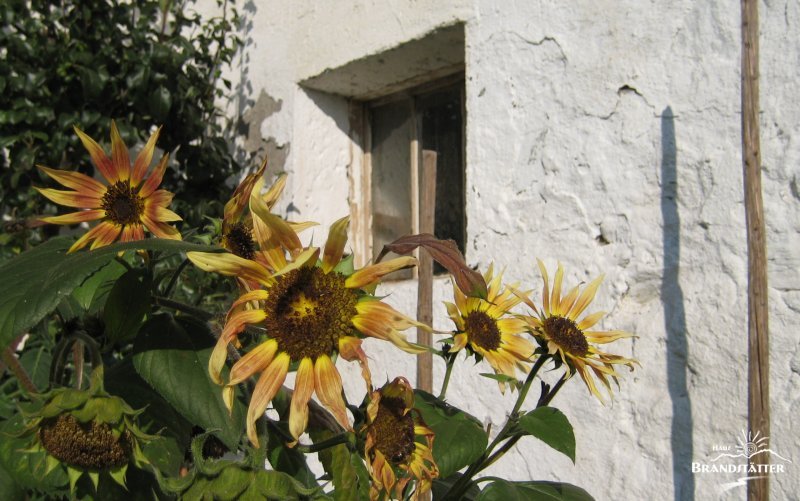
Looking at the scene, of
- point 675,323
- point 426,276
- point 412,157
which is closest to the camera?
point 675,323

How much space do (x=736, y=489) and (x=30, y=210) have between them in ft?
8.25

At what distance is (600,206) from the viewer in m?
1.77

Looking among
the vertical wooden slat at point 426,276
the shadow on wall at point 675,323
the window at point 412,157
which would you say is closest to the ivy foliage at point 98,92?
the window at point 412,157

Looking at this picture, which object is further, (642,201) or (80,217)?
(642,201)

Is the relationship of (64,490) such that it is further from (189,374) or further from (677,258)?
(677,258)

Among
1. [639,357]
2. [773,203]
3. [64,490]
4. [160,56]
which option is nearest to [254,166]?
[160,56]

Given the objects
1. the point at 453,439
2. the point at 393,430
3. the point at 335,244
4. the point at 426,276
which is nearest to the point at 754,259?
the point at 426,276

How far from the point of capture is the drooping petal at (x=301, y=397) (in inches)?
24.7

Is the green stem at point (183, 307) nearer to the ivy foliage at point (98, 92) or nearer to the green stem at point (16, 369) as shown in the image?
the green stem at point (16, 369)

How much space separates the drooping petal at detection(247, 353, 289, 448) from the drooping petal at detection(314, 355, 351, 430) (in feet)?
0.11

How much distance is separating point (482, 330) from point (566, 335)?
139mm

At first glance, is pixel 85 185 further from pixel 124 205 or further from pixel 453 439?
pixel 453 439

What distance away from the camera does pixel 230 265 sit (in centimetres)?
64

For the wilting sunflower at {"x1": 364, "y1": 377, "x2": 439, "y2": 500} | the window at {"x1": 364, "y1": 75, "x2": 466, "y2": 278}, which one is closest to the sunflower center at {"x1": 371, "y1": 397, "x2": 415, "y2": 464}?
the wilting sunflower at {"x1": 364, "y1": 377, "x2": 439, "y2": 500}
